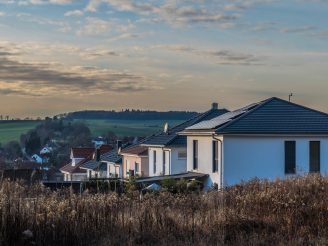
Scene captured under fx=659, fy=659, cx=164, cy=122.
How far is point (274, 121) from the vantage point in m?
38.0

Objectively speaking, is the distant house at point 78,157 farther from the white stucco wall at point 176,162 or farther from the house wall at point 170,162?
the white stucco wall at point 176,162

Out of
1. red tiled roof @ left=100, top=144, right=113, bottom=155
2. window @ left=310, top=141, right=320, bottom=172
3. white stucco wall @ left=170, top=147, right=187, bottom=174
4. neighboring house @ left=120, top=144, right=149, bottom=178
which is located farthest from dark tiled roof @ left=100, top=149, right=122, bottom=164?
window @ left=310, top=141, right=320, bottom=172

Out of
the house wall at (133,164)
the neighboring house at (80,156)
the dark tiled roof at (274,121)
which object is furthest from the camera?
the neighboring house at (80,156)

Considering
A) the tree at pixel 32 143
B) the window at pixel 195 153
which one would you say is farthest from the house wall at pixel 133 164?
the tree at pixel 32 143

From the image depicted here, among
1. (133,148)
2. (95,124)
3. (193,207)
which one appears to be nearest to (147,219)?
(193,207)

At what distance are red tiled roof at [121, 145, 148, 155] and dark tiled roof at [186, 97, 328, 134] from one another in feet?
41.6

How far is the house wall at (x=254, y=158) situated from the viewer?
3603cm

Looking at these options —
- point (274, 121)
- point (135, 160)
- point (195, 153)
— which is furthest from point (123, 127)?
point (274, 121)

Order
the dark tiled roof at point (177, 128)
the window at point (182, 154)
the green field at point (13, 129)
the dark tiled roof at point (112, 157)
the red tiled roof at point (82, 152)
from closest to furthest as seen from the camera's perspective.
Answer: the window at point (182, 154)
the dark tiled roof at point (177, 128)
the dark tiled roof at point (112, 157)
the red tiled roof at point (82, 152)
the green field at point (13, 129)

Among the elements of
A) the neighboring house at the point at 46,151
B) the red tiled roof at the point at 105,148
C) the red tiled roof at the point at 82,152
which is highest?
the red tiled roof at the point at 105,148

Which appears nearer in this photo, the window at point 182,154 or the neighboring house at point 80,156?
the window at point 182,154

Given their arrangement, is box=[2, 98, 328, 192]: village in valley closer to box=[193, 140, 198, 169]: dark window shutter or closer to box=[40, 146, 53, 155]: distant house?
box=[193, 140, 198, 169]: dark window shutter

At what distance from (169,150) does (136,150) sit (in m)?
8.38

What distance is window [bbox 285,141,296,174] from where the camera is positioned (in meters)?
36.7
